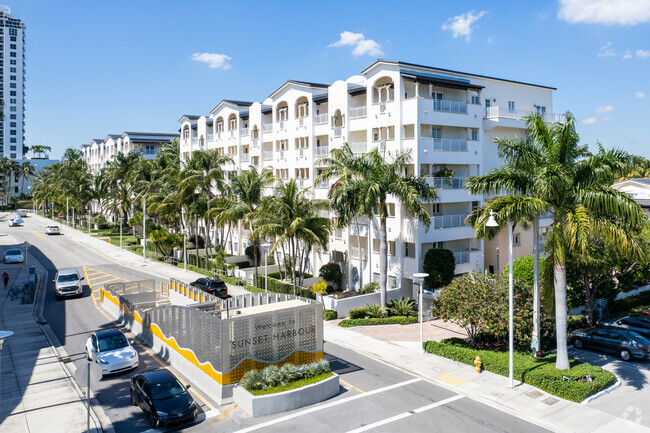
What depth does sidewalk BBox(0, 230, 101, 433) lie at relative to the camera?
55.1 ft

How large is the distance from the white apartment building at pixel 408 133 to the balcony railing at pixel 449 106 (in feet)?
0.25

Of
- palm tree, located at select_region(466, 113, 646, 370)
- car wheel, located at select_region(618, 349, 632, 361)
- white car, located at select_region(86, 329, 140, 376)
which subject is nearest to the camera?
palm tree, located at select_region(466, 113, 646, 370)

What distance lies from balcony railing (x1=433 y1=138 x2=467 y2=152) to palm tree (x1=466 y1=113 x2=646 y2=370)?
1576 cm

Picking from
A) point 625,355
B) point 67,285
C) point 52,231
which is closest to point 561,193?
point 625,355

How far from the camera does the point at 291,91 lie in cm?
4831

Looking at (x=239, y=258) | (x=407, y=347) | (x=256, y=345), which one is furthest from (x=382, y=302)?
(x=239, y=258)

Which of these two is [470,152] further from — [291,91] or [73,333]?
[73,333]

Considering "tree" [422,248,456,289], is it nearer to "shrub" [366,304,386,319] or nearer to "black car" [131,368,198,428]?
"shrub" [366,304,386,319]

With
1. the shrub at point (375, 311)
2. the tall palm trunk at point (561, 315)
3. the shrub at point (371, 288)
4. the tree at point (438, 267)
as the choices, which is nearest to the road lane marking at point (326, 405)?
the tall palm trunk at point (561, 315)

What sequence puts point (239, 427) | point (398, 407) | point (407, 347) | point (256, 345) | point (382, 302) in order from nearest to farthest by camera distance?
point (239, 427)
point (398, 407)
point (256, 345)
point (407, 347)
point (382, 302)

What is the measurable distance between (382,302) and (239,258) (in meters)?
23.8

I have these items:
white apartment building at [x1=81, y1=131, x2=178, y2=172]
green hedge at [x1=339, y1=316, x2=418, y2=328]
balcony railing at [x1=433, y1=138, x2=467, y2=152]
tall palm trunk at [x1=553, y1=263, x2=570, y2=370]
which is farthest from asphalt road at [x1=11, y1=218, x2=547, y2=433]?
white apartment building at [x1=81, y1=131, x2=178, y2=172]

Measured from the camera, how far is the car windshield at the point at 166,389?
56.4 feet

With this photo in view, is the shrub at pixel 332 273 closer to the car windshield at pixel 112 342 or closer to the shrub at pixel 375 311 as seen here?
the shrub at pixel 375 311
